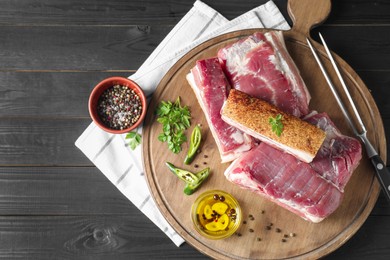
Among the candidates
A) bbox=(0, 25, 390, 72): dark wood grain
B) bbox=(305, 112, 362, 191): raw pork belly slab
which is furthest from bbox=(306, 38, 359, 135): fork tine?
bbox=(0, 25, 390, 72): dark wood grain

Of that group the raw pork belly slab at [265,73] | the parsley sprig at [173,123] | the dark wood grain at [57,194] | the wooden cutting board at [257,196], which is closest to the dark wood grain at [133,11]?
the wooden cutting board at [257,196]

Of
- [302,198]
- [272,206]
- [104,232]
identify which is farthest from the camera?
[104,232]

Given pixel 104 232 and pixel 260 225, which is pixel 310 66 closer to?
pixel 260 225

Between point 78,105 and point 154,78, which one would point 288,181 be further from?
point 78,105

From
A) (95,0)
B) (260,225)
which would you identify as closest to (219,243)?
(260,225)

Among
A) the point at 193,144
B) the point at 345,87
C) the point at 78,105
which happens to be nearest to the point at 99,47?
the point at 78,105
